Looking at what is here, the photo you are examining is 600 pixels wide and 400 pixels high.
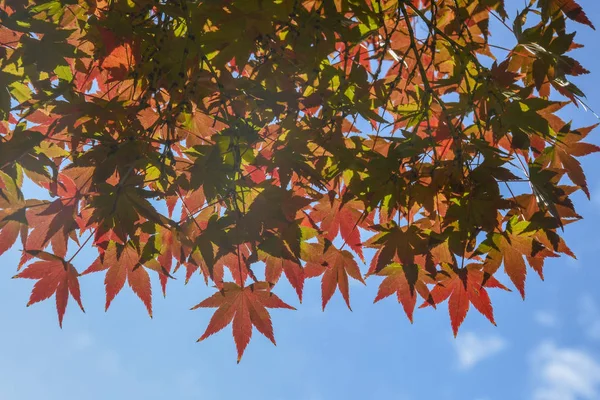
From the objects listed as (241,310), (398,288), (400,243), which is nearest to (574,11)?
(400,243)

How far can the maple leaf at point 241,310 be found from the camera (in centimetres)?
166

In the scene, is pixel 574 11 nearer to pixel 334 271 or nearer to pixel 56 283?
pixel 334 271

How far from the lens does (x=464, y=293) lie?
5.72 feet

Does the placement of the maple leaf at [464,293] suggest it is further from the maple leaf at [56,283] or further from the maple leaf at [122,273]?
the maple leaf at [56,283]

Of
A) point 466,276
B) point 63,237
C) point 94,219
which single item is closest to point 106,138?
point 94,219

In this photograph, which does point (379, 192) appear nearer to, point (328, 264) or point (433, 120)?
point (328, 264)

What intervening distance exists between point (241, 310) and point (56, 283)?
556mm

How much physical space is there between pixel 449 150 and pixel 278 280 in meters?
0.74

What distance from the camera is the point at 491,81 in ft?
5.28

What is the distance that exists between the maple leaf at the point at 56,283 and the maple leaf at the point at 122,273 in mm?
65

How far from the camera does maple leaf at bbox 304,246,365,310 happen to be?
1776mm

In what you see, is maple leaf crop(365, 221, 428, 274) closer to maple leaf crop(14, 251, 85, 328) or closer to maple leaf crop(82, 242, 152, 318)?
maple leaf crop(82, 242, 152, 318)

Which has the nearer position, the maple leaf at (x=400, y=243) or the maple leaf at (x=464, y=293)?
the maple leaf at (x=400, y=243)

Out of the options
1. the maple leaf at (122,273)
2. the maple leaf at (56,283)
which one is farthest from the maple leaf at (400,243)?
the maple leaf at (56,283)
